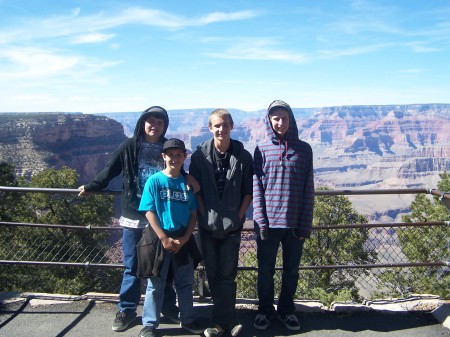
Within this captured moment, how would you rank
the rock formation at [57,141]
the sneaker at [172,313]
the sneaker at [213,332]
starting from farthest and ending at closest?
the rock formation at [57,141]
the sneaker at [172,313]
the sneaker at [213,332]

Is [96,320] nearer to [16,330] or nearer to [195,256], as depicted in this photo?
[16,330]

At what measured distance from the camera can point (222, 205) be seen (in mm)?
3383

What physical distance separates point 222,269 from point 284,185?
0.95 meters

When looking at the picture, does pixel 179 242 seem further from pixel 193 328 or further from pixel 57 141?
pixel 57 141

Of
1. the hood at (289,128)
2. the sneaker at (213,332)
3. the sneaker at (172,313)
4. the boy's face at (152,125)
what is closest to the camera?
the sneaker at (213,332)

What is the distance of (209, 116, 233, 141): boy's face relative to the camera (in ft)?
11.1

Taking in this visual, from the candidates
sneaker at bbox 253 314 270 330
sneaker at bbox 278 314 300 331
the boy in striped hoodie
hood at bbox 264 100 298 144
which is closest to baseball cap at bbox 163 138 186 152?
the boy in striped hoodie

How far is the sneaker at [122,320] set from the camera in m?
3.64

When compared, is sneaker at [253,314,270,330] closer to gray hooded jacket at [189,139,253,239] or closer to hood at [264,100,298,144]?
gray hooded jacket at [189,139,253,239]

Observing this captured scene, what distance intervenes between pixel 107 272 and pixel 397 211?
160 m

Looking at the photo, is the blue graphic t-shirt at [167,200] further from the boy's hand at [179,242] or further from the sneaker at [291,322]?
the sneaker at [291,322]

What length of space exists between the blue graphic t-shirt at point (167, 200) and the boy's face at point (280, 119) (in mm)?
998

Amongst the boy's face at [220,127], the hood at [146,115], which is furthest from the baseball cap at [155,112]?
the boy's face at [220,127]

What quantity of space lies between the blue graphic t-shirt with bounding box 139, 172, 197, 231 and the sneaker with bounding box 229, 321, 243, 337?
105 centimetres
